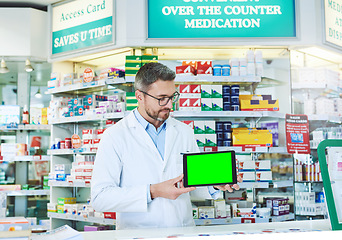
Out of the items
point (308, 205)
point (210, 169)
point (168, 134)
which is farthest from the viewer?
point (308, 205)

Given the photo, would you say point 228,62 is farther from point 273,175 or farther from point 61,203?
point 61,203

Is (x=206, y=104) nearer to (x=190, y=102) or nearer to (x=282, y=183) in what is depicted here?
(x=190, y=102)

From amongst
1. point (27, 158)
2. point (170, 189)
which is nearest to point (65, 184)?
point (27, 158)

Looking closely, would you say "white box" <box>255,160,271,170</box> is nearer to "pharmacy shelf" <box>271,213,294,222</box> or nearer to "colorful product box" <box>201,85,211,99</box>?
"pharmacy shelf" <box>271,213,294,222</box>

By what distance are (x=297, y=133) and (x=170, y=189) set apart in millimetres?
3228

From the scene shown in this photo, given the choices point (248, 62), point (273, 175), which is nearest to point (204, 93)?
point (248, 62)

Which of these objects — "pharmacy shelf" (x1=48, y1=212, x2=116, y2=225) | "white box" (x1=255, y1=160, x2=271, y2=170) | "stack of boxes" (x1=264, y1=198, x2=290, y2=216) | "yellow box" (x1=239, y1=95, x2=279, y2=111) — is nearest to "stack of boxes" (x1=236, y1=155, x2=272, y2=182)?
"white box" (x1=255, y1=160, x2=271, y2=170)

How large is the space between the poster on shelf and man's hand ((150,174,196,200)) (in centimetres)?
305

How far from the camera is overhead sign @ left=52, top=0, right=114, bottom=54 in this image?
5066 mm

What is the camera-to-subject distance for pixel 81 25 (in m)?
5.38

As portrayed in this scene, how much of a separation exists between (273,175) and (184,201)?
2830 mm

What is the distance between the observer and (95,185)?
230 cm

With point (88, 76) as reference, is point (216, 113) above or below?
below

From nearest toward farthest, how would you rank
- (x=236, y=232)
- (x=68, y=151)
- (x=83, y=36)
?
1. (x=236, y=232)
2. (x=68, y=151)
3. (x=83, y=36)
